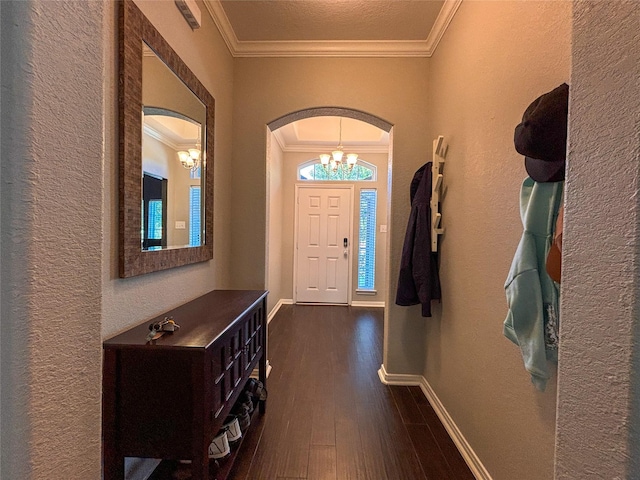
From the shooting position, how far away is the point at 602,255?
51 cm

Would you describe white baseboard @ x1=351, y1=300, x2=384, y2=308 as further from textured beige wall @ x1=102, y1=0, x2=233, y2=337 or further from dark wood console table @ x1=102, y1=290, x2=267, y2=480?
dark wood console table @ x1=102, y1=290, x2=267, y2=480

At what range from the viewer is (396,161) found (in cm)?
244

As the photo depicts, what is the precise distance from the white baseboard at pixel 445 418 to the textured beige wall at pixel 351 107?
7 cm

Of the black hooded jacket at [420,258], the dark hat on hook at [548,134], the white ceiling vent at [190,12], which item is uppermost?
the white ceiling vent at [190,12]

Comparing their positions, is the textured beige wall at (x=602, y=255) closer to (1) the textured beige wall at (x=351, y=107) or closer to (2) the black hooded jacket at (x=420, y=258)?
(2) the black hooded jacket at (x=420, y=258)

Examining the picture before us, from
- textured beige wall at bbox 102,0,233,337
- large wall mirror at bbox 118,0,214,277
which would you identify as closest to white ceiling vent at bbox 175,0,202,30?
textured beige wall at bbox 102,0,233,337

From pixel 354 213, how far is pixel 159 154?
3.85 metres

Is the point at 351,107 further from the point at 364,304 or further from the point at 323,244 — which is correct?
the point at 364,304

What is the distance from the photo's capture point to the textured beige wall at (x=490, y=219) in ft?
3.65

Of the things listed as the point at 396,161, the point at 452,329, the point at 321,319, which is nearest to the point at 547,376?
the point at 452,329

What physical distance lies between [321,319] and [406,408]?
7.23 feet

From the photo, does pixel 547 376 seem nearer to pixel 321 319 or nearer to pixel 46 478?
pixel 46 478

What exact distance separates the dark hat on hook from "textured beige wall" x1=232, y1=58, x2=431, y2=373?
148 centimetres

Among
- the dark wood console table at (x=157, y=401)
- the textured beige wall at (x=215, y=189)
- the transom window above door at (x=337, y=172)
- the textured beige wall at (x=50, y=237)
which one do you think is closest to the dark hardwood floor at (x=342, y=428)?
the dark wood console table at (x=157, y=401)
